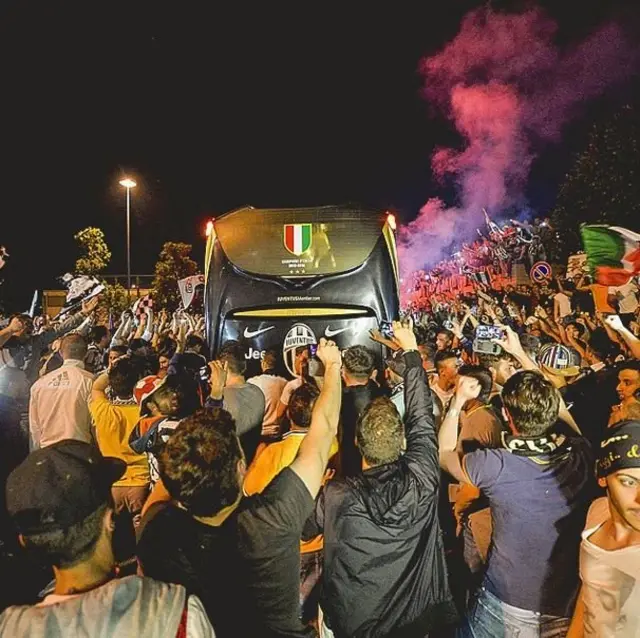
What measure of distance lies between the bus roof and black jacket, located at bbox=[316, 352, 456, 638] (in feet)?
16.6

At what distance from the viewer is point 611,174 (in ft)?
77.2

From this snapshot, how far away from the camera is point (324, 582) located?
3576 mm

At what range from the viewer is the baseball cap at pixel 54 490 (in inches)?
81.4

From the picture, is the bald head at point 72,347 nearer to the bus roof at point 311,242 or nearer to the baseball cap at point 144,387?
the baseball cap at point 144,387

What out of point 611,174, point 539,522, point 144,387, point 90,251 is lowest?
point 539,522

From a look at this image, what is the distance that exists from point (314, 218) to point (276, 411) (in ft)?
9.79

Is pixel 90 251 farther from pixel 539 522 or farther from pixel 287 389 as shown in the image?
pixel 539 522

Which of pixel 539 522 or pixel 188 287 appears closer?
pixel 539 522

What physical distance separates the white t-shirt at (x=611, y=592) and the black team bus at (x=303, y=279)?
5.98 metres

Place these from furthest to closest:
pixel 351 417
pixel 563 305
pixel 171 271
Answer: pixel 171 271
pixel 563 305
pixel 351 417

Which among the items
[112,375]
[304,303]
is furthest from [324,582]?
[304,303]

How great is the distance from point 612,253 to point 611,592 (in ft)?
24.9

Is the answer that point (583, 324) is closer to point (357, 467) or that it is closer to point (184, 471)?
point (357, 467)

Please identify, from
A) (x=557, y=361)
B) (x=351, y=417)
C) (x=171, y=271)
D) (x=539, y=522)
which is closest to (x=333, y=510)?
(x=539, y=522)
